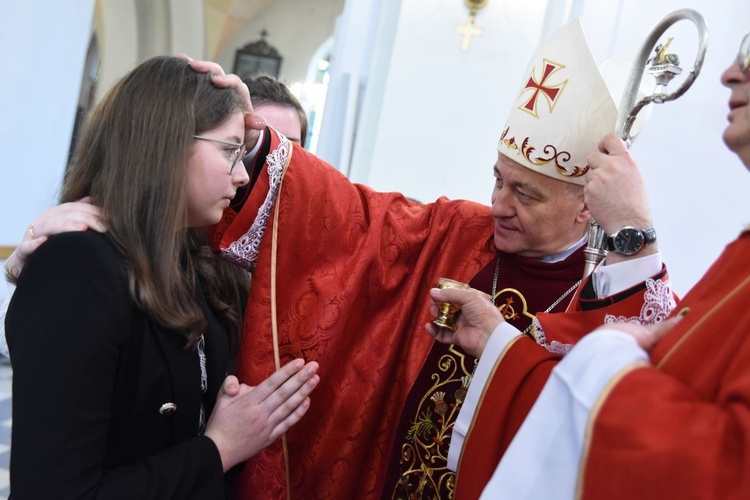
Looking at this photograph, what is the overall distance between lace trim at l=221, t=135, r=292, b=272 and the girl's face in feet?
1.04

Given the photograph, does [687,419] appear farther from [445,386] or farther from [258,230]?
[258,230]

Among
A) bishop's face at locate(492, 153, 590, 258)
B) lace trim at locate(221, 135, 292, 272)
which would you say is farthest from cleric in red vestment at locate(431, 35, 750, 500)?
lace trim at locate(221, 135, 292, 272)

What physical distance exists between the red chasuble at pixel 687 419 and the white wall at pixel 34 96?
5.56 metres

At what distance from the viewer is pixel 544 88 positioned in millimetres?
2289

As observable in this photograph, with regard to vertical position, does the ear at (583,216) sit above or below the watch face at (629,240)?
below

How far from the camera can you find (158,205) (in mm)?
1595

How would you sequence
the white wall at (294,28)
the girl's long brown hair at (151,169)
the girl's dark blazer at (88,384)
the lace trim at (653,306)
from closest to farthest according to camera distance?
the girl's dark blazer at (88,384) → the girl's long brown hair at (151,169) → the lace trim at (653,306) → the white wall at (294,28)

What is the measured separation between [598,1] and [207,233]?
13.1 ft

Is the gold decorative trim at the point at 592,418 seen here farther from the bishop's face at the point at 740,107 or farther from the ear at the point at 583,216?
the ear at the point at 583,216

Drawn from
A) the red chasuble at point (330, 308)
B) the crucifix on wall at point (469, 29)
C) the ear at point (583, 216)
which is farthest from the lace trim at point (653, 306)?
the crucifix on wall at point (469, 29)

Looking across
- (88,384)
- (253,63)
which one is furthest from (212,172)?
(253,63)

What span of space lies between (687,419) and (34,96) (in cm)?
629

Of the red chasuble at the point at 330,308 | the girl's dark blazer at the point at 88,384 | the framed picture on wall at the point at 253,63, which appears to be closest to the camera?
the girl's dark blazer at the point at 88,384

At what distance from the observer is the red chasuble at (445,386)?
2084 mm
